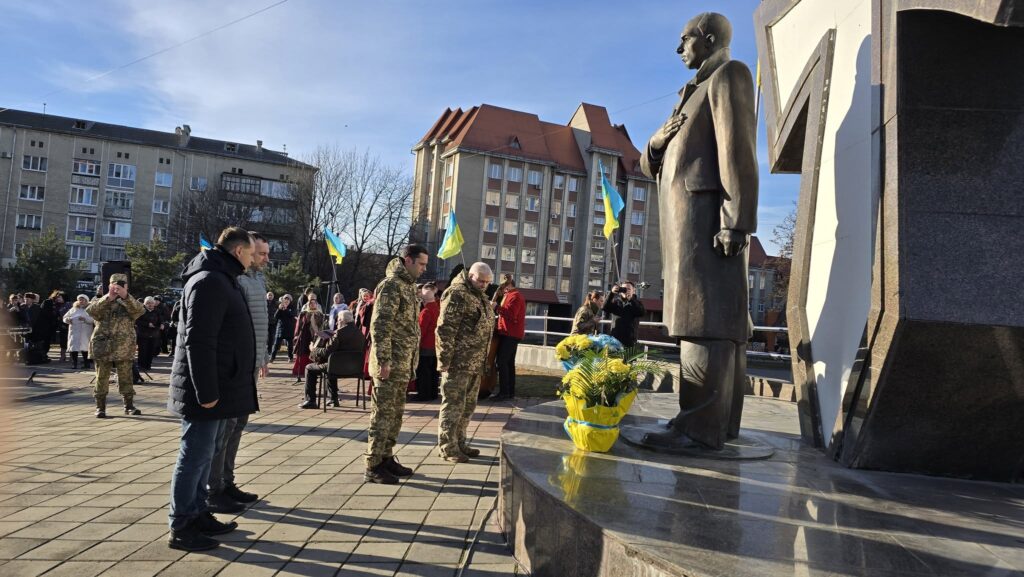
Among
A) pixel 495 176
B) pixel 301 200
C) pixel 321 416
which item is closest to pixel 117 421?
pixel 321 416

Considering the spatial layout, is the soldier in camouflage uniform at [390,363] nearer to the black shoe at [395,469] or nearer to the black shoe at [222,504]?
the black shoe at [395,469]

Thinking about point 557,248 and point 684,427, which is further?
point 557,248

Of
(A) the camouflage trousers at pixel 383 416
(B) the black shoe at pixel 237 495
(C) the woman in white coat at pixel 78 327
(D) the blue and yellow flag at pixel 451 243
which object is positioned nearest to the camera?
(B) the black shoe at pixel 237 495

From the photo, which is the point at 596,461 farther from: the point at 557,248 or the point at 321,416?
the point at 557,248

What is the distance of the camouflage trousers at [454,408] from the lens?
657 cm

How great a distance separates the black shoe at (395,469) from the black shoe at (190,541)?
6.07 feet

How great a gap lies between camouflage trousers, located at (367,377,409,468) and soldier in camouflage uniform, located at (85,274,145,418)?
5.19 m

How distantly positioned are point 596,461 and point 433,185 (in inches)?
2392

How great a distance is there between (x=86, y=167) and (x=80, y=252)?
25.5 feet

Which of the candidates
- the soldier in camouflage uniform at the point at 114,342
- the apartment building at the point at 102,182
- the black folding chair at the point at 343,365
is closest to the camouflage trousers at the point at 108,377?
the soldier in camouflage uniform at the point at 114,342

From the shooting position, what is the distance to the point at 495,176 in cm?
6116

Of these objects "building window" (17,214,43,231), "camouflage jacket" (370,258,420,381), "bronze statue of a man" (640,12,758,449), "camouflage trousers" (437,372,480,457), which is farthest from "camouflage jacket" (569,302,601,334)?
"building window" (17,214,43,231)

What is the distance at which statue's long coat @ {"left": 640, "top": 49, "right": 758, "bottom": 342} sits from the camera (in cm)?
461

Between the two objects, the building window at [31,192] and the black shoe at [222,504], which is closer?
the black shoe at [222,504]
